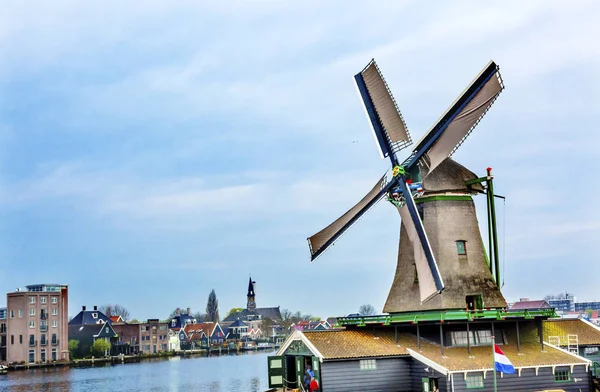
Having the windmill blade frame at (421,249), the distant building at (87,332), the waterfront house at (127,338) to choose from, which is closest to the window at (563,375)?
the windmill blade frame at (421,249)

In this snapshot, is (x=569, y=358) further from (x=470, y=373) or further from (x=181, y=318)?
(x=181, y=318)

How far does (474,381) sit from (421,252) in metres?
5.52

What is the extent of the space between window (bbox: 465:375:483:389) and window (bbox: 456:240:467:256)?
208 inches

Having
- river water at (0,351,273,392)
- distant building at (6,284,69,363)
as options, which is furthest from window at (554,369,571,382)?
distant building at (6,284,69,363)

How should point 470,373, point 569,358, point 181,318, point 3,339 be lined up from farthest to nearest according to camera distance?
1. point 181,318
2. point 3,339
3. point 569,358
4. point 470,373

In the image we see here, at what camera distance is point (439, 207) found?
1303 inches

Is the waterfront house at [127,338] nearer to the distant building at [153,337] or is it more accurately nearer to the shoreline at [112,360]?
the distant building at [153,337]

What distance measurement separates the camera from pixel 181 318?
7018 inches

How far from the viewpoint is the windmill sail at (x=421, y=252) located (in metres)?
31.1

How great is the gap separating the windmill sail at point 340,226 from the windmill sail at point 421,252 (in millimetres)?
2166

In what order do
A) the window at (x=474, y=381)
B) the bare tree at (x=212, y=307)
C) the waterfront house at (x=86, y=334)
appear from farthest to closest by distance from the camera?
1. the bare tree at (x=212, y=307)
2. the waterfront house at (x=86, y=334)
3. the window at (x=474, y=381)

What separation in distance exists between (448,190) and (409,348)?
690 centimetres

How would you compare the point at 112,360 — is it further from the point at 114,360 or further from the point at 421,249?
the point at 421,249

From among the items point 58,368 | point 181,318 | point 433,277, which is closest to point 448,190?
point 433,277
